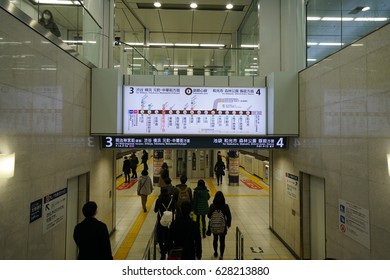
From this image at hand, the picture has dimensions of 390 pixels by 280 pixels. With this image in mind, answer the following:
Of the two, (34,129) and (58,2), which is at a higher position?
(58,2)

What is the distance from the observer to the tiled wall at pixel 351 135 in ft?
10.2

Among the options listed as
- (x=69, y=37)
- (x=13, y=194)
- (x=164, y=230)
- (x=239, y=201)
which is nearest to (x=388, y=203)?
(x=164, y=230)

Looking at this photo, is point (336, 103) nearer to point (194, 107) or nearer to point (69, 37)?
point (194, 107)

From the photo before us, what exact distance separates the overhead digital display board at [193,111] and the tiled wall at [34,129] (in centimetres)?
131

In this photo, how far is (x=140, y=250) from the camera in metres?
6.08

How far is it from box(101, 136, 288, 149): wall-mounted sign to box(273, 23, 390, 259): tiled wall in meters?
0.66

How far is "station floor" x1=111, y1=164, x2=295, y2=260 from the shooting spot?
596 centimetres

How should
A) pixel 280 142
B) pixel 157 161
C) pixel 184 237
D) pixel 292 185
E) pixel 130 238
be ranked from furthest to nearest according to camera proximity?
pixel 157 161 → pixel 130 238 → pixel 292 185 → pixel 280 142 → pixel 184 237

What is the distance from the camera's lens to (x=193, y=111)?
19.5 feet

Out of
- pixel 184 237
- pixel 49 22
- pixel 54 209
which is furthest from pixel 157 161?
pixel 49 22

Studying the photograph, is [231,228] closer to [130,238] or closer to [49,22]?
[130,238]

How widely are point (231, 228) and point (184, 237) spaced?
4.09m

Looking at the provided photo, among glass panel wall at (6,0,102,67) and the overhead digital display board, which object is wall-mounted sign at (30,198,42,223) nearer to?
glass panel wall at (6,0,102,67)

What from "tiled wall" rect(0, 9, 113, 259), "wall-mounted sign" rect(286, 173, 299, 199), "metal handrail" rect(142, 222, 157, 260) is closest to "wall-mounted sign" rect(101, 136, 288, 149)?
"wall-mounted sign" rect(286, 173, 299, 199)
